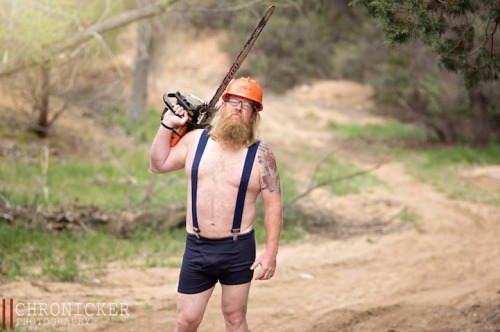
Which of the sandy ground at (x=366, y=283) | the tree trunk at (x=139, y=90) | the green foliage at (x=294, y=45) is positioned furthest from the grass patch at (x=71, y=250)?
the green foliage at (x=294, y=45)

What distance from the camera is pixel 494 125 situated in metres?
17.4

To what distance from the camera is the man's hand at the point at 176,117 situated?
→ 4.42 meters

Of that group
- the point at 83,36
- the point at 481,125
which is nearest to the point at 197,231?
the point at 83,36

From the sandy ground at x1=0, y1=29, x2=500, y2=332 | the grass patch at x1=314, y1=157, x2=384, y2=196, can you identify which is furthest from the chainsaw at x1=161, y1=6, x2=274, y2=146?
the grass patch at x1=314, y1=157, x2=384, y2=196

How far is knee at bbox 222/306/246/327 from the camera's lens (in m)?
4.30

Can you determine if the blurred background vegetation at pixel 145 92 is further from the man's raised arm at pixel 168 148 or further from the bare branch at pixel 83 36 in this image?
the man's raised arm at pixel 168 148

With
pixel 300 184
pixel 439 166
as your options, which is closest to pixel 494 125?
pixel 439 166

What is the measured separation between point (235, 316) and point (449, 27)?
2708 millimetres

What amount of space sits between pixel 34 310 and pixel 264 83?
2276 centimetres

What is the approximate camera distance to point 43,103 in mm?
14781

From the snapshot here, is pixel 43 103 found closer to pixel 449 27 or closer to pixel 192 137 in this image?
pixel 192 137

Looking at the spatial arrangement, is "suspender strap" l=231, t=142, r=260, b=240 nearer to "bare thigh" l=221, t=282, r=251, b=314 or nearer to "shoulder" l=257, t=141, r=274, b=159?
"shoulder" l=257, t=141, r=274, b=159

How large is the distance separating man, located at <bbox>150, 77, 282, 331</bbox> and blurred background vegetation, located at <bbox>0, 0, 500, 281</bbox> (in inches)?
45.9

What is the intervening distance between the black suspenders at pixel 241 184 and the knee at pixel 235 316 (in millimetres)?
456
